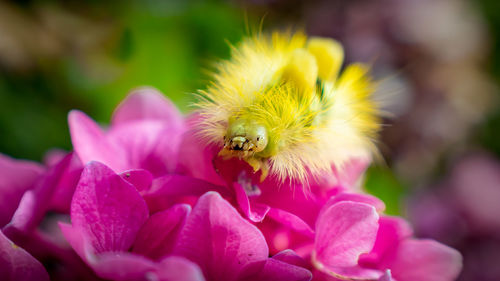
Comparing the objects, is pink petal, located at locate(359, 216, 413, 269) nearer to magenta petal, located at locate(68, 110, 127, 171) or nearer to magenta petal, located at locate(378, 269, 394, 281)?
magenta petal, located at locate(378, 269, 394, 281)

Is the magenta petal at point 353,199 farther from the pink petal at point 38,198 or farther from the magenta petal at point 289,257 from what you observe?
Result: the pink petal at point 38,198

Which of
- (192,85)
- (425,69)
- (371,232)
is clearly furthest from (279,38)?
(425,69)

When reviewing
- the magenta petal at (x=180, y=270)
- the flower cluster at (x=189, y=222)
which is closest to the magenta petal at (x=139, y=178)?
the flower cluster at (x=189, y=222)

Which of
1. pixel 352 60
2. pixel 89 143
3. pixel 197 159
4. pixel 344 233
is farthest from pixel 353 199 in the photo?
pixel 352 60

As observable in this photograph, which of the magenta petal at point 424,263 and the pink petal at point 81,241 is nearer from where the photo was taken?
the pink petal at point 81,241

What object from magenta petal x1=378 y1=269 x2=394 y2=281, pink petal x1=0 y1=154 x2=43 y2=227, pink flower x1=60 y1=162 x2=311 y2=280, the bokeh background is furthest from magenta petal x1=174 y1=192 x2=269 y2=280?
the bokeh background

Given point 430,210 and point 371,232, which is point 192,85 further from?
point 371,232

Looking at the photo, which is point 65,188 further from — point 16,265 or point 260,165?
point 260,165
